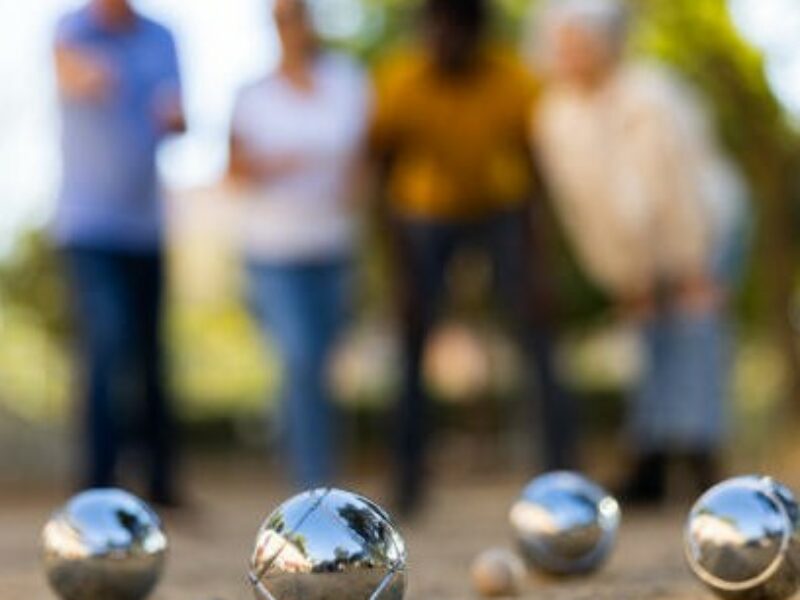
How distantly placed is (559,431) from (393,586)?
349cm

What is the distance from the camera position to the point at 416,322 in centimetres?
663

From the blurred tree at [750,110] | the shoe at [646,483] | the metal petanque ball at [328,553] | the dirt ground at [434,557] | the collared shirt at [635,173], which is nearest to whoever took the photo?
the metal petanque ball at [328,553]

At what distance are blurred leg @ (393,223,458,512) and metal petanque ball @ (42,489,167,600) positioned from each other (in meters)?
2.89

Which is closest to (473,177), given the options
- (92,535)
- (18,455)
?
(92,535)

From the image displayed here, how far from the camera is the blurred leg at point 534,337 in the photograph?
21.3 feet

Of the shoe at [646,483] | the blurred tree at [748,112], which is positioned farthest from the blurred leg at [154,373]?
the blurred tree at [748,112]

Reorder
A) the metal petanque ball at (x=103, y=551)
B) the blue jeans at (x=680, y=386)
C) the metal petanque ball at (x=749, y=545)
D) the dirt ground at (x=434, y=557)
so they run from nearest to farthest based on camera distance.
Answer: the metal petanque ball at (x=749, y=545), the metal petanque ball at (x=103, y=551), the dirt ground at (x=434, y=557), the blue jeans at (x=680, y=386)

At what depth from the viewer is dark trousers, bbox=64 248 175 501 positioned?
6113mm

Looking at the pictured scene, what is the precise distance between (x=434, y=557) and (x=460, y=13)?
A: 2373 mm

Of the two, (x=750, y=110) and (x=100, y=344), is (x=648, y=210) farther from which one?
(x=750, y=110)

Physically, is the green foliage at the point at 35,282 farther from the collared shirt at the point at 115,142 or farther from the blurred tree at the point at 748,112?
the collared shirt at the point at 115,142

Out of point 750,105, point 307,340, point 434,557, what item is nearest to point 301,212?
point 307,340

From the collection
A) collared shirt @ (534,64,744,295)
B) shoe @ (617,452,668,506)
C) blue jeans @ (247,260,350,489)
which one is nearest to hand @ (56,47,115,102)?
blue jeans @ (247,260,350,489)

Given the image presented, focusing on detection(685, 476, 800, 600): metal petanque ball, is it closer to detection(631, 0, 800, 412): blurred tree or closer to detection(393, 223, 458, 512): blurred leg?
detection(393, 223, 458, 512): blurred leg
